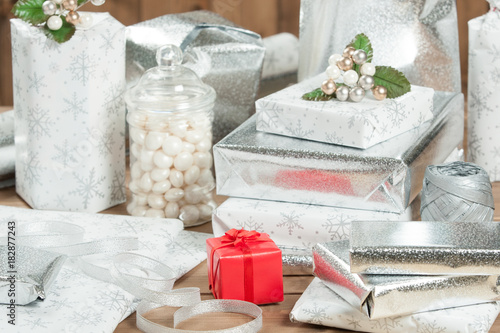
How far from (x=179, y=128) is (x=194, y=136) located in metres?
0.02

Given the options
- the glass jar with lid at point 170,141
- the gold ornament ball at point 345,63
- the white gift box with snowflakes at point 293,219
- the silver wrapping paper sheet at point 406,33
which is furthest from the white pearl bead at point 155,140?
the silver wrapping paper sheet at point 406,33

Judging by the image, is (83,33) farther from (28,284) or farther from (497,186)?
(497,186)

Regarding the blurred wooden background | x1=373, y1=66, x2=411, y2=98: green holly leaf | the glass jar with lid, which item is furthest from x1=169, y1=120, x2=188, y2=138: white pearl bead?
the blurred wooden background

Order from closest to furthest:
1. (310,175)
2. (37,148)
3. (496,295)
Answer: (496,295), (310,175), (37,148)

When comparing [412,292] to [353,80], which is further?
[353,80]

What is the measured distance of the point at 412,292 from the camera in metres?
0.60

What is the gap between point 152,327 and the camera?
627 mm

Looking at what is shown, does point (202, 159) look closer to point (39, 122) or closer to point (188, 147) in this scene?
point (188, 147)

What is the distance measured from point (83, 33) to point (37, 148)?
137 mm

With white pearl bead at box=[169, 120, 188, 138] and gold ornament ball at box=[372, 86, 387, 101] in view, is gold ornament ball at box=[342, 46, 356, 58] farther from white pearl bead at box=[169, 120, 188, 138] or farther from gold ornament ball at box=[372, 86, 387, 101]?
white pearl bead at box=[169, 120, 188, 138]

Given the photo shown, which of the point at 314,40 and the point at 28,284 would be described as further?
the point at 314,40

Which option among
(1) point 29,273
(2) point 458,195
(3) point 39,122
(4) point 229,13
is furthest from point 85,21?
(4) point 229,13

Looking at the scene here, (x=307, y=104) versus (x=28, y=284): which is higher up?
(x=307, y=104)

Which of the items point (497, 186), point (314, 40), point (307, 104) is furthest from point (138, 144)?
point (497, 186)
